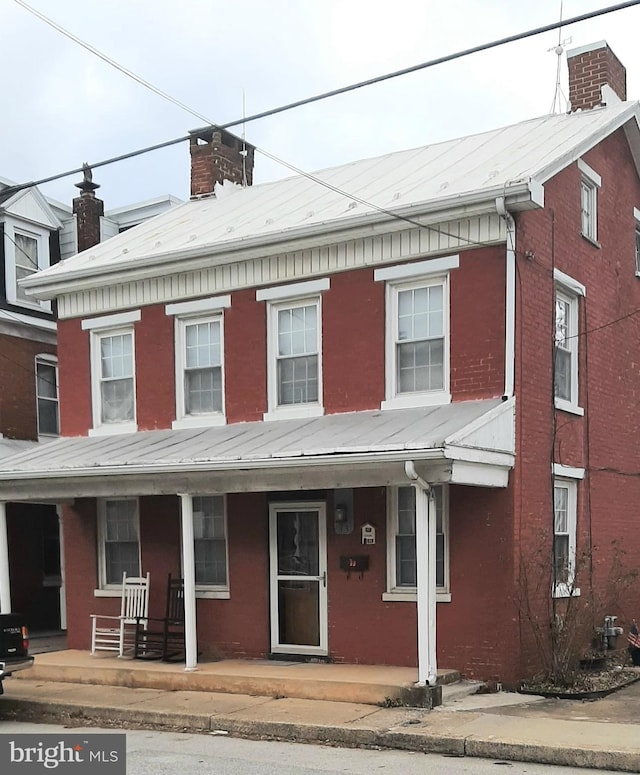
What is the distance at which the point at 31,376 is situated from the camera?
780 inches

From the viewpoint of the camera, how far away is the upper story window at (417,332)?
12648 mm

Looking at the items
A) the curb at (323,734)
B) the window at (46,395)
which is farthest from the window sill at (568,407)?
the window at (46,395)

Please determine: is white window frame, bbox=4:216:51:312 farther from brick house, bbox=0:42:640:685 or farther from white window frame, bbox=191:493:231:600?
white window frame, bbox=191:493:231:600

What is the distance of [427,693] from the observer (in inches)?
419

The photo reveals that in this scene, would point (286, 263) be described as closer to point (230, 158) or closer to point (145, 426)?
point (145, 426)

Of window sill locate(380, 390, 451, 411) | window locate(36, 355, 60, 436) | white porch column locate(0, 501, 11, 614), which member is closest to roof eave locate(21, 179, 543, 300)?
window sill locate(380, 390, 451, 411)

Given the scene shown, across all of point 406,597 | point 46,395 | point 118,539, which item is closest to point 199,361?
point 118,539

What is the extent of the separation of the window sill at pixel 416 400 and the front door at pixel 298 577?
164 cm

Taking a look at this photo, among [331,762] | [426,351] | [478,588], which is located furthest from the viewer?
[426,351]

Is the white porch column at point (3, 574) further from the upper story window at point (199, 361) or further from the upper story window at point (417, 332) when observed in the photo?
the upper story window at point (417, 332)

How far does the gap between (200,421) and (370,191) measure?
13.4ft

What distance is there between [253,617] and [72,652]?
313 cm

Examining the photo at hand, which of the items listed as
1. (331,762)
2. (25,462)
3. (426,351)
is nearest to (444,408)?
(426,351)

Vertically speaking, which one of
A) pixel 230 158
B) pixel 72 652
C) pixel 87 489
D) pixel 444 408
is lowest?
pixel 72 652
